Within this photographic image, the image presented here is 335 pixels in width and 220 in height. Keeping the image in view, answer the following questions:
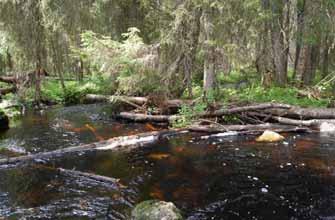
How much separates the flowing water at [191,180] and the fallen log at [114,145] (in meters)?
0.37

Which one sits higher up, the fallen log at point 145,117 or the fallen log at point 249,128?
the fallen log at point 145,117

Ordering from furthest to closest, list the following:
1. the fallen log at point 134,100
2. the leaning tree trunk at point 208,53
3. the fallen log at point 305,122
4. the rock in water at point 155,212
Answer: the fallen log at point 134,100 < the leaning tree trunk at point 208,53 < the fallen log at point 305,122 < the rock in water at point 155,212

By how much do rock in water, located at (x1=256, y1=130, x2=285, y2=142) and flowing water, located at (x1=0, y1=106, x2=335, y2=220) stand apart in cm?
25

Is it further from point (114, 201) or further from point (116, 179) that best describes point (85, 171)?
point (114, 201)

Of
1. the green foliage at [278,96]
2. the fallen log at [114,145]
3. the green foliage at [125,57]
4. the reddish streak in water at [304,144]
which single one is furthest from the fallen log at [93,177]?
the green foliage at [278,96]

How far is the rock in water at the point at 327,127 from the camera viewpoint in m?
11.0

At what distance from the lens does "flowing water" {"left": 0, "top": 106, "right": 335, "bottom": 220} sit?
6.23 m

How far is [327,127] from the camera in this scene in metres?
11.1

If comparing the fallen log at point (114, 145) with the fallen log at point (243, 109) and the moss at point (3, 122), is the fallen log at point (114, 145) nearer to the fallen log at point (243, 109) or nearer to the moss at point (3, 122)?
the fallen log at point (243, 109)

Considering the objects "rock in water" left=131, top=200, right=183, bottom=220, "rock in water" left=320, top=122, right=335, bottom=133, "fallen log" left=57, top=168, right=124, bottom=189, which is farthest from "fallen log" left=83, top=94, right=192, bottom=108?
"rock in water" left=131, top=200, right=183, bottom=220

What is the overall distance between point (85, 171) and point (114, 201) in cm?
Answer: 182

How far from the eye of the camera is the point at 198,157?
9.05m

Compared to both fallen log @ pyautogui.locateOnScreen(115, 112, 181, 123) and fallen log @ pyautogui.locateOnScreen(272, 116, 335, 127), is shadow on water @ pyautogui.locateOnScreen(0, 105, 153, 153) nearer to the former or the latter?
fallen log @ pyautogui.locateOnScreen(115, 112, 181, 123)

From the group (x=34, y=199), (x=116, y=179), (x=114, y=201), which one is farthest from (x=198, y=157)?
(x=34, y=199)
